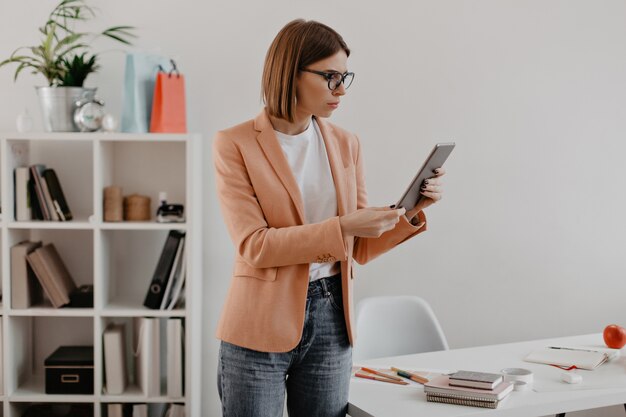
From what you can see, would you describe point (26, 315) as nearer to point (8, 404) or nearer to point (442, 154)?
point (8, 404)

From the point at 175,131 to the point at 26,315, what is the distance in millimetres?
910

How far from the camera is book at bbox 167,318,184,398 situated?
2982mm

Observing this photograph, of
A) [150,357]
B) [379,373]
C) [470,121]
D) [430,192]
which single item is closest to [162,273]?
[150,357]

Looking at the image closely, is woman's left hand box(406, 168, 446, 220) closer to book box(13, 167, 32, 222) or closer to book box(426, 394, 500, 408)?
book box(426, 394, 500, 408)

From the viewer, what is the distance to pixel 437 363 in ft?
8.06

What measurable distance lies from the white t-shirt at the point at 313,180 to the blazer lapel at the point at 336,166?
15mm

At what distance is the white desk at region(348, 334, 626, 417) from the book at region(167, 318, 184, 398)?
0.89 m

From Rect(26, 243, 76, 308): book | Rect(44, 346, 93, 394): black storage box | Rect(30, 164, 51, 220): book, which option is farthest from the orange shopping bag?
Rect(44, 346, 93, 394): black storage box

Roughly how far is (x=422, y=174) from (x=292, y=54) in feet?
1.45

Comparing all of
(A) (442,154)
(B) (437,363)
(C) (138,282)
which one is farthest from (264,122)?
(C) (138,282)

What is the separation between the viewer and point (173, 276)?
3004mm

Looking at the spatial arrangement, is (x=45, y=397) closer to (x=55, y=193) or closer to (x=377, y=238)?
(x=55, y=193)

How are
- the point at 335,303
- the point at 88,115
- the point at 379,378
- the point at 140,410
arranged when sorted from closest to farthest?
the point at 335,303 < the point at 379,378 < the point at 88,115 < the point at 140,410

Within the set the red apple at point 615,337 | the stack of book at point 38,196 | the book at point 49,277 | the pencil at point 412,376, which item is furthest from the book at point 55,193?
the red apple at point 615,337
